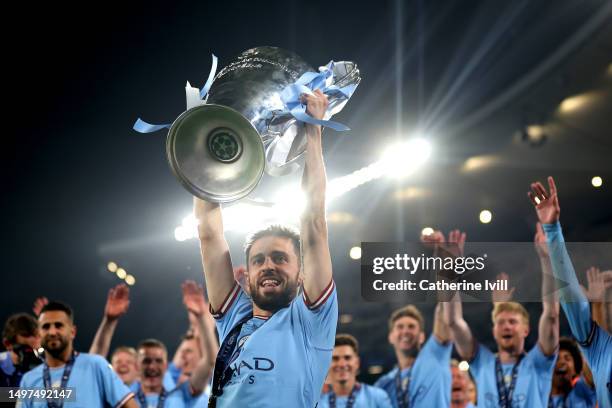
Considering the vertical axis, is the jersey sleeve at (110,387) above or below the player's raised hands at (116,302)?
below

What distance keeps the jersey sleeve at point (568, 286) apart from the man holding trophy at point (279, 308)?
249cm

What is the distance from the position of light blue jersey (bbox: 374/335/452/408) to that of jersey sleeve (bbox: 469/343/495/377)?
219 mm

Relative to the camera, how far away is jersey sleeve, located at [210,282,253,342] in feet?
10.2

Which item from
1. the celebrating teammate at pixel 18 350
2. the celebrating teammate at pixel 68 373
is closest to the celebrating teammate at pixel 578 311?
the celebrating teammate at pixel 68 373

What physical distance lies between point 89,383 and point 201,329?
1.04m

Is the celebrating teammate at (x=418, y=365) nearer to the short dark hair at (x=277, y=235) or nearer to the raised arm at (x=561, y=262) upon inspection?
the raised arm at (x=561, y=262)

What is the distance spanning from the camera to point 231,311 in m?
3.15

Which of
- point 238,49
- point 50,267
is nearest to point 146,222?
point 50,267

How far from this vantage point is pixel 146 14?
769 centimetres

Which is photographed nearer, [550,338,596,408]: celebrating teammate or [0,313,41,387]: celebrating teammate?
[550,338,596,408]: celebrating teammate

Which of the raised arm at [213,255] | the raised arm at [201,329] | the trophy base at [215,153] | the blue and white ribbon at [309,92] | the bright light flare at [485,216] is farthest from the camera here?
the bright light flare at [485,216]

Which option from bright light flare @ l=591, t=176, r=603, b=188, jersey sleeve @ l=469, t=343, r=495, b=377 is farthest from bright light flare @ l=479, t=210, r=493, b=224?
jersey sleeve @ l=469, t=343, r=495, b=377

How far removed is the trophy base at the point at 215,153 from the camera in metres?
2.71

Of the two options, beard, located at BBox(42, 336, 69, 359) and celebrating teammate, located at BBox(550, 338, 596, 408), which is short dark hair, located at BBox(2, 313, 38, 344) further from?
celebrating teammate, located at BBox(550, 338, 596, 408)
